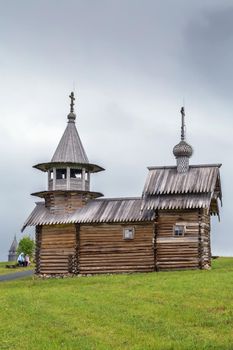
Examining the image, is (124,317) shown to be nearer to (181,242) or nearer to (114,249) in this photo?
(181,242)

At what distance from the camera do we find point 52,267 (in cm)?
4150

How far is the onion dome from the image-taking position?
41188 mm

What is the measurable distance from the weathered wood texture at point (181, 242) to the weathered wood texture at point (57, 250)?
6.14 m

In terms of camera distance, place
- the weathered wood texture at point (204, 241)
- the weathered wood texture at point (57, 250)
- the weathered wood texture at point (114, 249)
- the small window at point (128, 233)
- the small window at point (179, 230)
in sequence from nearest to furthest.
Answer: the weathered wood texture at point (204, 241)
the small window at point (179, 230)
the weathered wood texture at point (114, 249)
the small window at point (128, 233)
the weathered wood texture at point (57, 250)

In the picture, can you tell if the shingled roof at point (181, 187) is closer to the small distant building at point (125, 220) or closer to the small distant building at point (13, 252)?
the small distant building at point (125, 220)

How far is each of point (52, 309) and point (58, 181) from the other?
22.5 m

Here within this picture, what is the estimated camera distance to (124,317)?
60.0 feet

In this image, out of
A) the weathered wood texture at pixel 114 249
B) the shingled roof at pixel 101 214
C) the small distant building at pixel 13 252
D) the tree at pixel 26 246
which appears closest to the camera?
the weathered wood texture at pixel 114 249

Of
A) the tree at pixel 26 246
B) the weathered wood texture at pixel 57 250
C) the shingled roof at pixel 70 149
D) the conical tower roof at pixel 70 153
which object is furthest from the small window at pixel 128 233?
the tree at pixel 26 246

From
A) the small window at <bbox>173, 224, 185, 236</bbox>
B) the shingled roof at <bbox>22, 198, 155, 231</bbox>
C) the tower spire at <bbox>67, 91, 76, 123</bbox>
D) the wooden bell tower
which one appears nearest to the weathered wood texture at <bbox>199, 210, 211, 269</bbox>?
the small window at <bbox>173, 224, 185, 236</bbox>

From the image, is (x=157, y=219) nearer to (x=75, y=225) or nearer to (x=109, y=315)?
(x=75, y=225)

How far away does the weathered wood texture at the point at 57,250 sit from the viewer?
40875 mm

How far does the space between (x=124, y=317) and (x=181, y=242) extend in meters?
20.6

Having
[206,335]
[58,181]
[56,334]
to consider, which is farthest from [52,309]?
[58,181]
